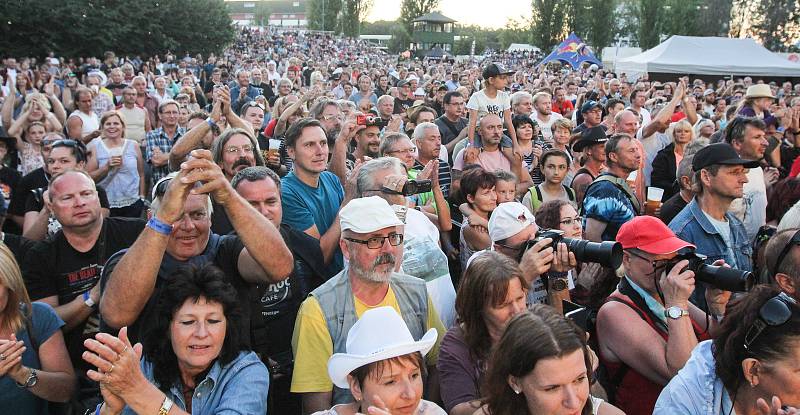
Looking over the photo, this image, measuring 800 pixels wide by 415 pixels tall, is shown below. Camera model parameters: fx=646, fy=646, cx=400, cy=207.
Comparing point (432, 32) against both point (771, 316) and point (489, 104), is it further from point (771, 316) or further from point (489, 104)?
point (771, 316)

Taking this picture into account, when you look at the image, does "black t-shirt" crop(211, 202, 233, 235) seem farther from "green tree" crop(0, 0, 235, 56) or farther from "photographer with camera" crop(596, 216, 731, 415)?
"green tree" crop(0, 0, 235, 56)

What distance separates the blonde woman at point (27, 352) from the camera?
8.21 ft

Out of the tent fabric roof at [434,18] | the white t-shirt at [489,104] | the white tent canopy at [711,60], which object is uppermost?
the tent fabric roof at [434,18]

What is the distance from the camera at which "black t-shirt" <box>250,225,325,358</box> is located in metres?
2.91

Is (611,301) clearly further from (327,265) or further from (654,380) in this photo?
(327,265)

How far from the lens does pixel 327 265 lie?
3.67 metres

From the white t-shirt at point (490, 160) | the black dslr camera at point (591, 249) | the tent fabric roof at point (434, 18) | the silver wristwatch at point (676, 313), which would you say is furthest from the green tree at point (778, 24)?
the silver wristwatch at point (676, 313)

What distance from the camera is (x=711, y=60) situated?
85.5 ft

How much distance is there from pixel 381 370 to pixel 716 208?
8.33 ft

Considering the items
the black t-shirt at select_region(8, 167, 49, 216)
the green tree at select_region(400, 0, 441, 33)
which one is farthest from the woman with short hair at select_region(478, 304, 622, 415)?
the green tree at select_region(400, 0, 441, 33)

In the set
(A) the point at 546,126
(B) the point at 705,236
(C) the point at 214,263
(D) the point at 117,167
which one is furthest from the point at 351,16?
(C) the point at 214,263

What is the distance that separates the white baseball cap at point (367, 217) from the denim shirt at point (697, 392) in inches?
Result: 48.8

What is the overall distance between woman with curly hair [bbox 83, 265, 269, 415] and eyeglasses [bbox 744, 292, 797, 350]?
171cm

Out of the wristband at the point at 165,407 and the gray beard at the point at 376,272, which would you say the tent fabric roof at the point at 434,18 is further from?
the wristband at the point at 165,407
